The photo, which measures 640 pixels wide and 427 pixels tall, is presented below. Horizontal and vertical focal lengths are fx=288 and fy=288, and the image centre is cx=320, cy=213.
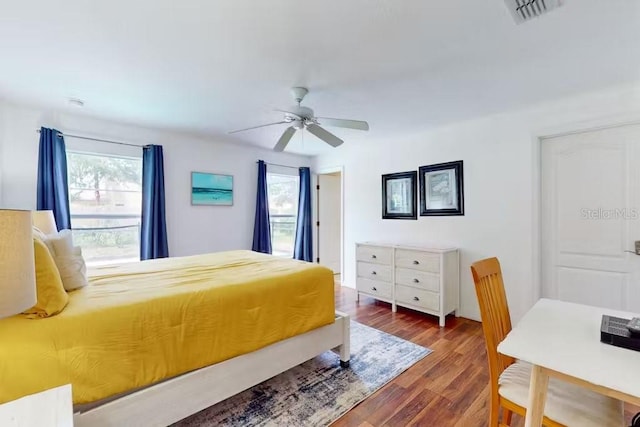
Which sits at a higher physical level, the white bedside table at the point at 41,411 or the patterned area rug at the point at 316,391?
the white bedside table at the point at 41,411

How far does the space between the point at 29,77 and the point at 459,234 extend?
4403mm

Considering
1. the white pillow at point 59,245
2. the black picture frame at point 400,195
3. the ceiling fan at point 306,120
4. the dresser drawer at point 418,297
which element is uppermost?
the ceiling fan at point 306,120

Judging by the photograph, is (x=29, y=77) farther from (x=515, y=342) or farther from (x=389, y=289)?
(x=389, y=289)

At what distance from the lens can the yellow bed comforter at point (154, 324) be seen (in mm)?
1230

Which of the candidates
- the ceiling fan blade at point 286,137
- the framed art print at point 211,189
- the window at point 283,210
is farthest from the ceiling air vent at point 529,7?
the window at point 283,210

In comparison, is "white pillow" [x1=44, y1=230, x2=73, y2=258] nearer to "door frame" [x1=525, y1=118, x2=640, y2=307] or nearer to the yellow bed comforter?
the yellow bed comforter

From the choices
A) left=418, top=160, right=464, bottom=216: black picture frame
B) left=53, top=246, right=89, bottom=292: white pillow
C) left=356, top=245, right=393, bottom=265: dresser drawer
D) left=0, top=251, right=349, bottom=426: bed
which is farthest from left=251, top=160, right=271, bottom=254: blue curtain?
left=53, top=246, right=89, bottom=292: white pillow

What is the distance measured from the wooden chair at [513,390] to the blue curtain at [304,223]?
3.81 m

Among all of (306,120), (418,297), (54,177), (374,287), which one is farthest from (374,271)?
(54,177)

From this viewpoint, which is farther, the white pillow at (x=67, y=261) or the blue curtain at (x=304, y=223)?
the blue curtain at (x=304, y=223)

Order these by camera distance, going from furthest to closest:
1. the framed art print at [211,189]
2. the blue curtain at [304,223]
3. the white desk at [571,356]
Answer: the blue curtain at [304,223], the framed art print at [211,189], the white desk at [571,356]

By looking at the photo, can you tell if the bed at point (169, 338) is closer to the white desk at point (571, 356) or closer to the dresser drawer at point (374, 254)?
the white desk at point (571, 356)

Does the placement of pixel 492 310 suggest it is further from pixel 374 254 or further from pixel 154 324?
pixel 374 254

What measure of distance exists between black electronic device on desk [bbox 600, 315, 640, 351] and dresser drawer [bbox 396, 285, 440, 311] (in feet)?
7.05
